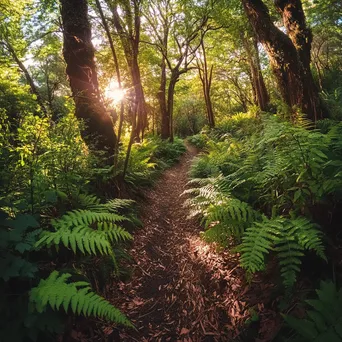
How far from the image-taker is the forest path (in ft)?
8.48

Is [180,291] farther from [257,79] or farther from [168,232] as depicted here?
[257,79]

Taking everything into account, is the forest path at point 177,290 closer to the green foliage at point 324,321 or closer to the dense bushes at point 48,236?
the dense bushes at point 48,236

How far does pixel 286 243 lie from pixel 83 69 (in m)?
5.51

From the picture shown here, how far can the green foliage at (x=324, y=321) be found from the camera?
1433 millimetres

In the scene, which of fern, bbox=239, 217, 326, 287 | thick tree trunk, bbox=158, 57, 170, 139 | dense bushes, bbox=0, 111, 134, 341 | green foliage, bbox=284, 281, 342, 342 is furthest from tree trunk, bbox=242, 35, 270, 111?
green foliage, bbox=284, 281, 342, 342

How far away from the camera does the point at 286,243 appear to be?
2451 millimetres

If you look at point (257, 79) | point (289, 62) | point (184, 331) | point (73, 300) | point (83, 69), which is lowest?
point (184, 331)

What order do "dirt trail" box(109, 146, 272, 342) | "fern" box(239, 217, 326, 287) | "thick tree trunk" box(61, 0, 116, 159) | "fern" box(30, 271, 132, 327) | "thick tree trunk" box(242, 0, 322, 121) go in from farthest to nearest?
"thick tree trunk" box(61, 0, 116, 159) → "thick tree trunk" box(242, 0, 322, 121) → "dirt trail" box(109, 146, 272, 342) → "fern" box(239, 217, 326, 287) → "fern" box(30, 271, 132, 327)

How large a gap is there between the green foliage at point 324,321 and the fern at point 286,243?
0.49 metres

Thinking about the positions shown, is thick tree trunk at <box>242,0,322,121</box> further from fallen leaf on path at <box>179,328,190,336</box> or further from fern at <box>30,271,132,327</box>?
fern at <box>30,271,132,327</box>

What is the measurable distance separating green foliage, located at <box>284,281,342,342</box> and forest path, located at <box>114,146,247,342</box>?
1006 millimetres

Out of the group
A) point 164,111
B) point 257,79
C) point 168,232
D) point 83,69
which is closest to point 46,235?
point 168,232

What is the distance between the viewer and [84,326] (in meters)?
2.46

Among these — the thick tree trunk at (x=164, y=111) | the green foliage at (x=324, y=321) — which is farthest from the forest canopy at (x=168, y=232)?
the thick tree trunk at (x=164, y=111)
